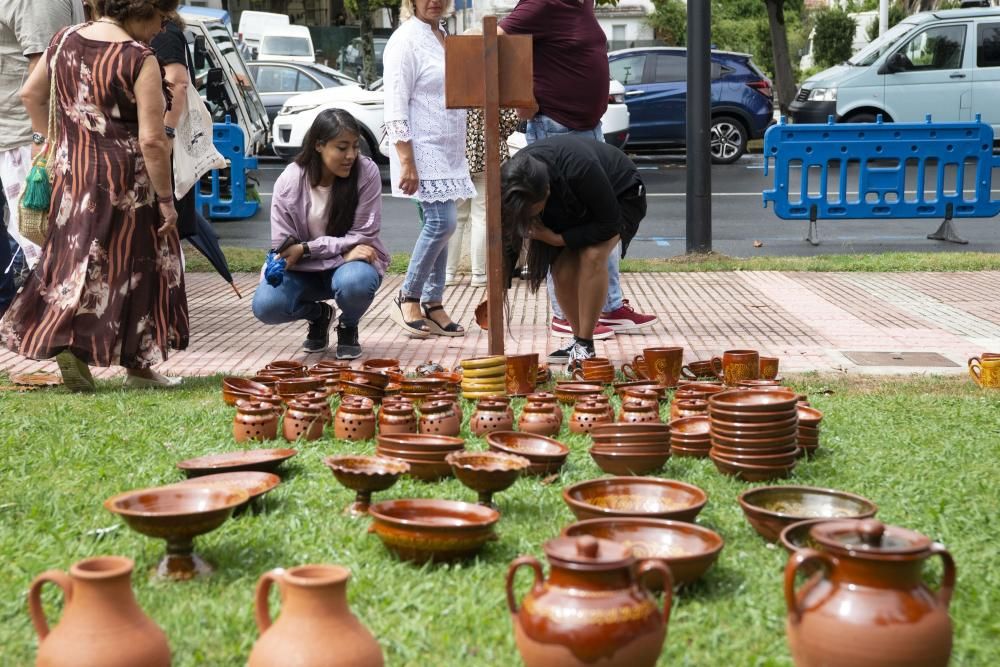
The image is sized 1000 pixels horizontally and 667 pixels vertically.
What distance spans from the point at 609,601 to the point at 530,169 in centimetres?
353

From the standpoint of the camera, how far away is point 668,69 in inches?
750

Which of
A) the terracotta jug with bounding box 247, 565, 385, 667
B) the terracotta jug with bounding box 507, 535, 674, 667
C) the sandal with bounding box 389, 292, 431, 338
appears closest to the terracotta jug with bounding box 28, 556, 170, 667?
the terracotta jug with bounding box 247, 565, 385, 667

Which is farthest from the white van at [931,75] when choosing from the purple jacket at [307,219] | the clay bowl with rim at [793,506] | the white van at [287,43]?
the white van at [287,43]

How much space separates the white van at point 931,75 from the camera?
1678 centimetres

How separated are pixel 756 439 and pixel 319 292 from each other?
3299 millimetres

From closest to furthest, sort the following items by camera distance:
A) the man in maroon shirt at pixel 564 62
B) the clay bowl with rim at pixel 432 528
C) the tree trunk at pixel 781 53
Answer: the clay bowl with rim at pixel 432 528
the man in maroon shirt at pixel 564 62
the tree trunk at pixel 781 53

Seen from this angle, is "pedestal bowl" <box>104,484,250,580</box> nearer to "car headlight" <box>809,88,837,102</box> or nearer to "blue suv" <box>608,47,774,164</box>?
"car headlight" <box>809,88,837,102</box>

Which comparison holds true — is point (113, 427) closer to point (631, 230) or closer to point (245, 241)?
point (631, 230)

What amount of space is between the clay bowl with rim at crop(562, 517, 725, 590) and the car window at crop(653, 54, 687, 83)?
54.6 feet

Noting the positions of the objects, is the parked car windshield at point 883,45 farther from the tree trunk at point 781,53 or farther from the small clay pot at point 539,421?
the small clay pot at point 539,421

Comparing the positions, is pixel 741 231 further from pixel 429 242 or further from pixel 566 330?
pixel 429 242

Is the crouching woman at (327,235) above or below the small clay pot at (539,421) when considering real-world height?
above

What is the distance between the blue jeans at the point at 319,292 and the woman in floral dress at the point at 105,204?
965mm

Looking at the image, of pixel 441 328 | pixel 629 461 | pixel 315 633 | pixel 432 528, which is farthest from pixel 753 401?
pixel 441 328
